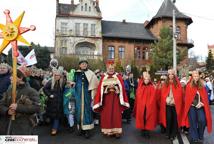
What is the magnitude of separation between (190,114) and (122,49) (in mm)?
55534

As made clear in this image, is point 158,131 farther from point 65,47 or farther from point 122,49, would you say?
point 122,49

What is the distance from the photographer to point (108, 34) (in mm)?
62812

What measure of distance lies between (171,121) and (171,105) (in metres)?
0.43

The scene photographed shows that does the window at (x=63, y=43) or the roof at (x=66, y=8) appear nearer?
the window at (x=63, y=43)

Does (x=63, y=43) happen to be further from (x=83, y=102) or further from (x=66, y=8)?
(x=83, y=102)

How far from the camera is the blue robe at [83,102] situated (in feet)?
32.4

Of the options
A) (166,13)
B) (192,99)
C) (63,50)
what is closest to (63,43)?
Result: (63,50)

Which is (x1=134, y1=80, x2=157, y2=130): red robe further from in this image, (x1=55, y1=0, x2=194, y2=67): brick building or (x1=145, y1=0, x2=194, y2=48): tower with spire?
(x1=145, y1=0, x2=194, y2=48): tower with spire

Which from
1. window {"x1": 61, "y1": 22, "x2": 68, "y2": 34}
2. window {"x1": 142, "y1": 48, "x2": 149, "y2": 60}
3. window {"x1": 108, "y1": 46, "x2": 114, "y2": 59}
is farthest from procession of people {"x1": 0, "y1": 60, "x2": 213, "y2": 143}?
window {"x1": 142, "y1": 48, "x2": 149, "y2": 60}

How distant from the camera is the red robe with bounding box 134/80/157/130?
10.0 metres

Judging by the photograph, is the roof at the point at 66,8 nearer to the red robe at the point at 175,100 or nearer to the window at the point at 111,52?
the window at the point at 111,52

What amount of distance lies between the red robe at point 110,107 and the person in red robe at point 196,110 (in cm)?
166

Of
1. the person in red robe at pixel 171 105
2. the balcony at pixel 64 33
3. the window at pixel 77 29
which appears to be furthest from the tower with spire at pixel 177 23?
the person in red robe at pixel 171 105

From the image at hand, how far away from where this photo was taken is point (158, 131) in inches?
433
